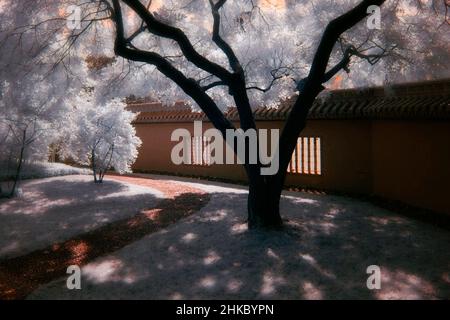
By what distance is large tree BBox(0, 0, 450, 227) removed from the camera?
6.62 m

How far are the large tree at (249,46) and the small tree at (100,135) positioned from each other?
0.69 m

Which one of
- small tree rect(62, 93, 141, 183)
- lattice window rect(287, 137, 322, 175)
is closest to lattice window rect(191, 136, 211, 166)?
small tree rect(62, 93, 141, 183)

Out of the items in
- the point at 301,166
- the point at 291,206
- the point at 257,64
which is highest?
the point at 257,64

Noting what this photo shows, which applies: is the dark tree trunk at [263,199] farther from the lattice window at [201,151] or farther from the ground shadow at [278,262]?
the lattice window at [201,151]

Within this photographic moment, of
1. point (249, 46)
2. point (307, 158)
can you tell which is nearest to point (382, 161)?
point (307, 158)

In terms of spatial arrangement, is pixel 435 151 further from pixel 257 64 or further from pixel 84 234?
pixel 84 234

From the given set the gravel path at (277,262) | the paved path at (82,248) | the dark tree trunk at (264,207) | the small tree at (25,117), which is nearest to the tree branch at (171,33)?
the dark tree trunk at (264,207)

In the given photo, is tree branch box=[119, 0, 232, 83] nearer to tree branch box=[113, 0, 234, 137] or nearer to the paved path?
tree branch box=[113, 0, 234, 137]

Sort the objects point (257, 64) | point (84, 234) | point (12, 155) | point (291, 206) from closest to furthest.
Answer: point (84, 234) < point (291, 206) < point (257, 64) < point (12, 155)

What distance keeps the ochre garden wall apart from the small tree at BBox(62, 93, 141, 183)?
3.47 meters

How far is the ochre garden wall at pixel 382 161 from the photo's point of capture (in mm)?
7863
